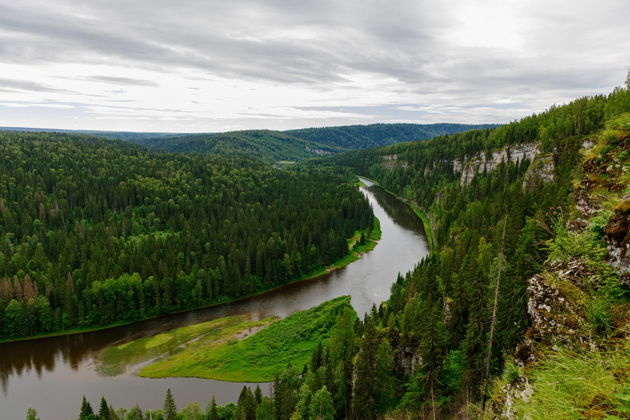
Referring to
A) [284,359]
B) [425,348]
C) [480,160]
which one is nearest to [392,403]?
[425,348]

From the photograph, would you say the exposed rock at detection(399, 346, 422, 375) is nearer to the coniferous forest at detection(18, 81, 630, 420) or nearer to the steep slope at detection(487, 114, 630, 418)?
the coniferous forest at detection(18, 81, 630, 420)

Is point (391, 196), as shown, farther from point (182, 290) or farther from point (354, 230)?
point (182, 290)

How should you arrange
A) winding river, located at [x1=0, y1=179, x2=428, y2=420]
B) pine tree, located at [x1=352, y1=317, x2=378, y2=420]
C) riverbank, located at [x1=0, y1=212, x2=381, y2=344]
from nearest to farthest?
1. pine tree, located at [x1=352, y1=317, x2=378, y2=420]
2. winding river, located at [x1=0, y1=179, x2=428, y2=420]
3. riverbank, located at [x1=0, y1=212, x2=381, y2=344]

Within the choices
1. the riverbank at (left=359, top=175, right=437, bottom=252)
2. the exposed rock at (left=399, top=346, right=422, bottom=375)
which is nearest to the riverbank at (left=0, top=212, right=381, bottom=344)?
the riverbank at (left=359, top=175, right=437, bottom=252)

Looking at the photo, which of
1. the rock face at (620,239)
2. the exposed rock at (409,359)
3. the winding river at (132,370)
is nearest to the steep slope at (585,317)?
the rock face at (620,239)

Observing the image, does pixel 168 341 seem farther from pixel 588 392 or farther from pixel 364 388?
pixel 588 392

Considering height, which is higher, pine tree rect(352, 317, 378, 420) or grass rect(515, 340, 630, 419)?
grass rect(515, 340, 630, 419)

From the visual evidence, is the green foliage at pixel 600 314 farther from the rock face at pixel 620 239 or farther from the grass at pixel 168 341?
the grass at pixel 168 341
